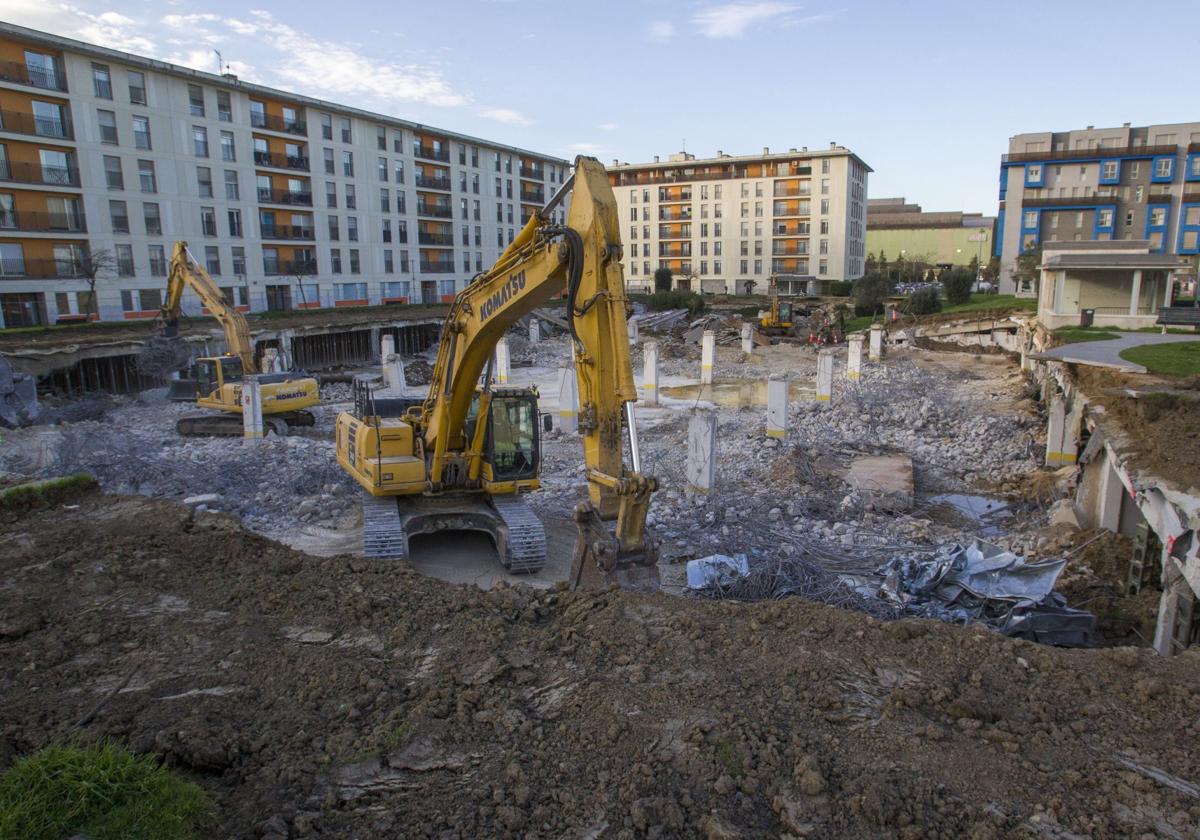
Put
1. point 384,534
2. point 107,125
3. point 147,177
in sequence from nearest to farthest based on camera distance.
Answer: point 384,534
point 107,125
point 147,177

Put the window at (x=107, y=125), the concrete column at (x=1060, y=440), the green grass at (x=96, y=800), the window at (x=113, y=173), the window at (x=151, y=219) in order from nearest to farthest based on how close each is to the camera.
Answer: the green grass at (x=96, y=800) → the concrete column at (x=1060, y=440) → the window at (x=107, y=125) → the window at (x=113, y=173) → the window at (x=151, y=219)

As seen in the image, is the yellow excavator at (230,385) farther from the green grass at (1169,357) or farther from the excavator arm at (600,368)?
the green grass at (1169,357)

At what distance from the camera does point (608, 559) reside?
7133 mm

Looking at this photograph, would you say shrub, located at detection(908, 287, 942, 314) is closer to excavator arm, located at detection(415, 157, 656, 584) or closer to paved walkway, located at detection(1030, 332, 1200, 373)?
paved walkway, located at detection(1030, 332, 1200, 373)


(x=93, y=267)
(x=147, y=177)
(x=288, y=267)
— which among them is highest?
(x=147, y=177)

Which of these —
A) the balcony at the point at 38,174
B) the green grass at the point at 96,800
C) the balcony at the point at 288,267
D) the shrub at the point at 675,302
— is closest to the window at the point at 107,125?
the balcony at the point at 38,174

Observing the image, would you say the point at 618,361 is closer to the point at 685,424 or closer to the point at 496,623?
the point at 496,623

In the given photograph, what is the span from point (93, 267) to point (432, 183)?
2702cm

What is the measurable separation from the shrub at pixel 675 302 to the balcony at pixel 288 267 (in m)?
22.0

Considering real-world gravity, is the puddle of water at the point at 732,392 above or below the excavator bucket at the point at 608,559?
below

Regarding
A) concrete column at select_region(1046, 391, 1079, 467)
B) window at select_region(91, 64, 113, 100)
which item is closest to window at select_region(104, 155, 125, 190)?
window at select_region(91, 64, 113, 100)

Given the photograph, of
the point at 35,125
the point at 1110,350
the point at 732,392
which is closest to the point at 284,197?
the point at 35,125

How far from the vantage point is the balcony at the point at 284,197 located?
4594 centimetres

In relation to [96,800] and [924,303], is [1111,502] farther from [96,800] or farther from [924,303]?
[924,303]
